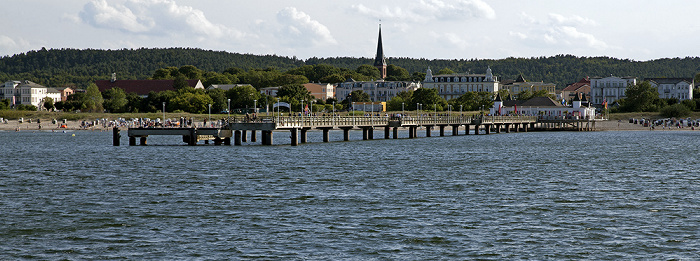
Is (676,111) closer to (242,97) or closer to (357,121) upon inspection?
(357,121)

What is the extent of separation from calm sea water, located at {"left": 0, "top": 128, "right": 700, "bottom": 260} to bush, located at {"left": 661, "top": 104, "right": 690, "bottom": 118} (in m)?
104

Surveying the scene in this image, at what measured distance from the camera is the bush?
149500 millimetres

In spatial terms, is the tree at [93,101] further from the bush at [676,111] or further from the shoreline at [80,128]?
the bush at [676,111]

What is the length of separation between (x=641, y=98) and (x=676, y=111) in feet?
41.1

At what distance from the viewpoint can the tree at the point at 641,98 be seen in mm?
161250

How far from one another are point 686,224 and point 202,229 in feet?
56.2

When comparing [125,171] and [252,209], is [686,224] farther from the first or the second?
[125,171]

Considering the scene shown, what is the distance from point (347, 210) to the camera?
29.9 meters

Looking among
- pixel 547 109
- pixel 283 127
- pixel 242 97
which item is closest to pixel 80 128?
pixel 242 97

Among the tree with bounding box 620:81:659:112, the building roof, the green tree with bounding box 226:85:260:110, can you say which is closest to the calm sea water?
the building roof

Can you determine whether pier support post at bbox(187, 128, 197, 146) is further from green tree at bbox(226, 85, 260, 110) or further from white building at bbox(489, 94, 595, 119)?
green tree at bbox(226, 85, 260, 110)

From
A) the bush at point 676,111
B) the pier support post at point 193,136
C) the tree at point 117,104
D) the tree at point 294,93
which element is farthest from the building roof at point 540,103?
the pier support post at point 193,136

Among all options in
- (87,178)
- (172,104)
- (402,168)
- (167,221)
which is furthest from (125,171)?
(172,104)

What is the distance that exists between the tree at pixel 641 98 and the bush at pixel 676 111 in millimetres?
8846
